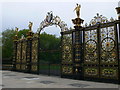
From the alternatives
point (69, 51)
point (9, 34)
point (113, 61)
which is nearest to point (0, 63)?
point (9, 34)

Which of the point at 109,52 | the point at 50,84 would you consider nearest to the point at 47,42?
the point at 109,52

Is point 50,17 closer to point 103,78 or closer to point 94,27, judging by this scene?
point 94,27

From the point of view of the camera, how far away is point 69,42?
11.1 m

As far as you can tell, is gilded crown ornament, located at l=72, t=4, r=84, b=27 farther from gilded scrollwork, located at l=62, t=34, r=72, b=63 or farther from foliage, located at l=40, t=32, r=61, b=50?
foliage, located at l=40, t=32, r=61, b=50

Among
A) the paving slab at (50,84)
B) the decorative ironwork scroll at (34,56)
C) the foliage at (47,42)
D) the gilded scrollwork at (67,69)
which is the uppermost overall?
the foliage at (47,42)

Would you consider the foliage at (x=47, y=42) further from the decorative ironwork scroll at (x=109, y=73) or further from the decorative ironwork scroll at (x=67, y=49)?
the decorative ironwork scroll at (x=109, y=73)

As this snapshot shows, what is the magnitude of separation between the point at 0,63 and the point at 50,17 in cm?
1355

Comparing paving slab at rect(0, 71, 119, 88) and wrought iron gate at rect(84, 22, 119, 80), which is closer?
paving slab at rect(0, 71, 119, 88)

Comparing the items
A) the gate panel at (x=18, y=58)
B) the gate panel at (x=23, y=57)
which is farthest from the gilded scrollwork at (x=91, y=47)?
the gate panel at (x=18, y=58)

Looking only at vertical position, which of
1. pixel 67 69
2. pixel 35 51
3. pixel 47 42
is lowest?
pixel 67 69

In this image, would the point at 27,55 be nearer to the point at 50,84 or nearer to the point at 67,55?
the point at 67,55

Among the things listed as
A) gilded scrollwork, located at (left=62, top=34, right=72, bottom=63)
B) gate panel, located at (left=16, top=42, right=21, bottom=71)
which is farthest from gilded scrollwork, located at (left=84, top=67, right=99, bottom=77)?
gate panel, located at (left=16, top=42, right=21, bottom=71)

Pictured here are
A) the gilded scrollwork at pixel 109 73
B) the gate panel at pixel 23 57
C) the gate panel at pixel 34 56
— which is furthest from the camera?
the gate panel at pixel 23 57

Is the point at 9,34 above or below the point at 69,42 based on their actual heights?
above
